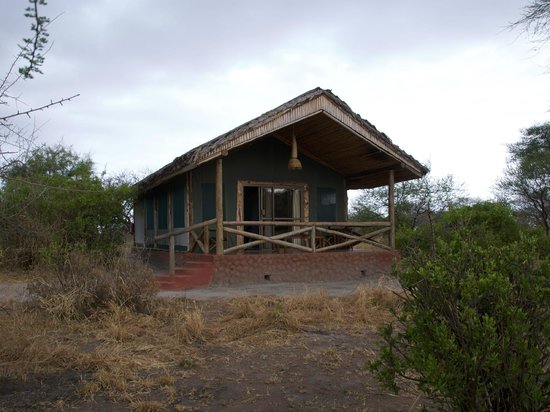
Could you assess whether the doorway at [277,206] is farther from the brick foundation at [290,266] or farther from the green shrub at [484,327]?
the green shrub at [484,327]

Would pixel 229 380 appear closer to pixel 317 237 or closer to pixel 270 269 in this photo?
pixel 270 269

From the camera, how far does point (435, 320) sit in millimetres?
2752

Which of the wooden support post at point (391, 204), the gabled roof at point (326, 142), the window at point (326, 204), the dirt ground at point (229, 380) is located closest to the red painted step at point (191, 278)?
the gabled roof at point (326, 142)

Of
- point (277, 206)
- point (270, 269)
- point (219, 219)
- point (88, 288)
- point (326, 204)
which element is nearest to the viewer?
point (88, 288)

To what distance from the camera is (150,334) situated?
19.5 ft

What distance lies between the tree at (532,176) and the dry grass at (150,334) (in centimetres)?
1820

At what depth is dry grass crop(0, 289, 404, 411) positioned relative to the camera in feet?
14.4

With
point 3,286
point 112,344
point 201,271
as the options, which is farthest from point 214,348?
point 3,286

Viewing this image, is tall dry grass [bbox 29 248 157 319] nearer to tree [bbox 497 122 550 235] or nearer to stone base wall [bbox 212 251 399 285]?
stone base wall [bbox 212 251 399 285]

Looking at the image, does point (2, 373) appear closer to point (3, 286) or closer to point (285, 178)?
point (3, 286)

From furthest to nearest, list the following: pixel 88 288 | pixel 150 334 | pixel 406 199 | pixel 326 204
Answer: pixel 406 199 < pixel 326 204 < pixel 88 288 < pixel 150 334

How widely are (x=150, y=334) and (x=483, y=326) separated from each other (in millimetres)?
4289

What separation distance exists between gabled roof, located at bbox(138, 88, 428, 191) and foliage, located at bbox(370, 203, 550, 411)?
815cm

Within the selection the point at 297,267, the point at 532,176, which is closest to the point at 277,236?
the point at 297,267
